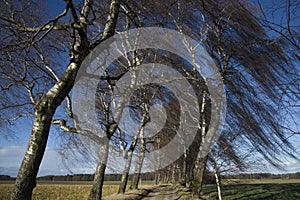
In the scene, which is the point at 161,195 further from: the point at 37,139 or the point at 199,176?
the point at 37,139

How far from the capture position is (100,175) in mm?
8609

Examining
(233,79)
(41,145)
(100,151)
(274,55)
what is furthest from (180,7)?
(41,145)

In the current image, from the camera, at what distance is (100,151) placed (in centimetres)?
880

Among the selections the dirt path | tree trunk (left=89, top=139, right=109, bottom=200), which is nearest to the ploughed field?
the dirt path

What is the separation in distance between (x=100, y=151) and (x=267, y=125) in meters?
5.21

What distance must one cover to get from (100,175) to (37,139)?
4.81 metres

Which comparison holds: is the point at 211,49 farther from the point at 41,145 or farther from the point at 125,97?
the point at 41,145

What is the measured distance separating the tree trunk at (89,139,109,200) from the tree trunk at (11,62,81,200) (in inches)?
163

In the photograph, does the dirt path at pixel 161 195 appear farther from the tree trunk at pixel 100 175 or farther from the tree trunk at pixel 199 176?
the tree trunk at pixel 100 175

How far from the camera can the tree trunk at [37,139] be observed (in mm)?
3916

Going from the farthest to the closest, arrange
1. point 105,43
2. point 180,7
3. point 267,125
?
point 180,7 < point 267,125 < point 105,43

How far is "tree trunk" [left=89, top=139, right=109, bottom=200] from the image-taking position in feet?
27.6

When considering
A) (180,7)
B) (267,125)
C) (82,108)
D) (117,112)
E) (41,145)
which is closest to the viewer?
(41,145)

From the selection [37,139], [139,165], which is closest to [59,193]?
[139,165]
